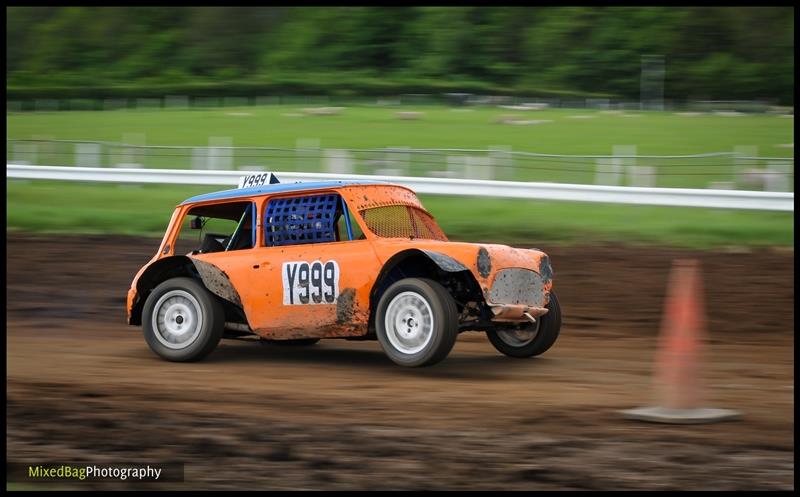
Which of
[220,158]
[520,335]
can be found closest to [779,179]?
[520,335]

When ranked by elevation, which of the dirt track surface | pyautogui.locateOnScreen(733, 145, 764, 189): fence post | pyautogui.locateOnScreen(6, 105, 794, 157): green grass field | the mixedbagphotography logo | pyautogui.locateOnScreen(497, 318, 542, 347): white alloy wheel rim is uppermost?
pyautogui.locateOnScreen(6, 105, 794, 157): green grass field

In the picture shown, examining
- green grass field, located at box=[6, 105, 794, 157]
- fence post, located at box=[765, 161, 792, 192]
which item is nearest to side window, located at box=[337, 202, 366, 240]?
fence post, located at box=[765, 161, 792, 192]

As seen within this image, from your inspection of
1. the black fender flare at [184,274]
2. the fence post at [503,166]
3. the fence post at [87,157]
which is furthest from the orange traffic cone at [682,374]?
the fence post at [87,157]

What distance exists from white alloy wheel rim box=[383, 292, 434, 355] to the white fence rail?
10.9 meters

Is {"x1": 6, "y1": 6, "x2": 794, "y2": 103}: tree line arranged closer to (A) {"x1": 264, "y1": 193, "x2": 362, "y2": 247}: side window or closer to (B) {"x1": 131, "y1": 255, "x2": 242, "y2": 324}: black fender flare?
(B) {"x1": 131, "y1": 255, "x2": 242, "y2": 324}: black fender flare

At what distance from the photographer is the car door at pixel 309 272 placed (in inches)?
354

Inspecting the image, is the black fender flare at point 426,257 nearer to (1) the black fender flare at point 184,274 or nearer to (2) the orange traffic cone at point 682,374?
(1) the black fender flare at point 184,274

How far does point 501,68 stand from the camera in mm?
58156

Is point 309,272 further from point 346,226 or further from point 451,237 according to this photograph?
point 451,237

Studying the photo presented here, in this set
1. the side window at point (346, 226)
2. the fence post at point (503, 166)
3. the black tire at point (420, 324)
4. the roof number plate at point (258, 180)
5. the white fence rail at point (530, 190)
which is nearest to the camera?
the black tire at point (420, 324)

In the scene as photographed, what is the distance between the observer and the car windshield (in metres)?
9.28

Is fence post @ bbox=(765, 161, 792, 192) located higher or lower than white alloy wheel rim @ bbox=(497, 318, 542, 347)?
higher

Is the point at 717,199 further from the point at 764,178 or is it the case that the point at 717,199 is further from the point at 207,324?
the point at 207,324

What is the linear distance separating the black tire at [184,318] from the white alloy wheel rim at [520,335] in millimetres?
2488
